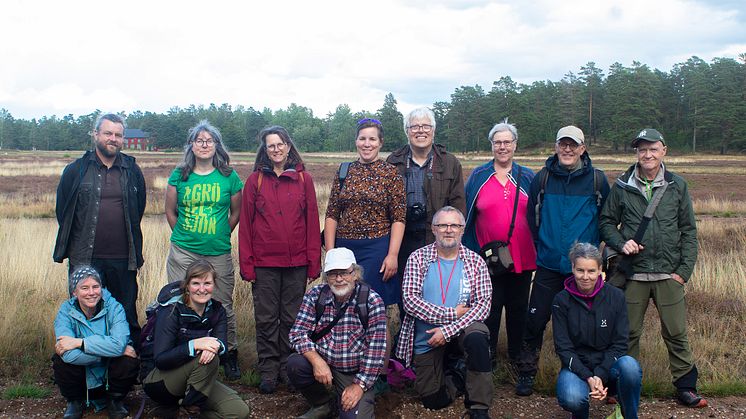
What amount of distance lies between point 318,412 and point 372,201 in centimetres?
169

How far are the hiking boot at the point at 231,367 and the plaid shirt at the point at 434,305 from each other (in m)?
1.52

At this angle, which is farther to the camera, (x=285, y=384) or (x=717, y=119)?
(x=717, y=119)

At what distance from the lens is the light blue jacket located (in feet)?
13.9

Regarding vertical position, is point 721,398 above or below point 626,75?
below

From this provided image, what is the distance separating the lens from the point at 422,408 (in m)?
4.64

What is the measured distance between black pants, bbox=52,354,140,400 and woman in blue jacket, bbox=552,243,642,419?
10.3 feet

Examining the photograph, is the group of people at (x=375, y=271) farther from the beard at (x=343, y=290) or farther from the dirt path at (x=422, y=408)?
the dirt path at (x=422, y=408)

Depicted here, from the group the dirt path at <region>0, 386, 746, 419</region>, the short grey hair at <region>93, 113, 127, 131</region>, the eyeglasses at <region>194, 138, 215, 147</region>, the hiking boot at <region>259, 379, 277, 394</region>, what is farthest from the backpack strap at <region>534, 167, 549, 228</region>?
the short grey hair at <region>93, 113, 127, 131</region>

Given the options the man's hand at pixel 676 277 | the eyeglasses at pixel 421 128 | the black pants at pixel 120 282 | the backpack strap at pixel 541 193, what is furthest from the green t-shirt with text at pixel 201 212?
the man's hand at pixel 676 277

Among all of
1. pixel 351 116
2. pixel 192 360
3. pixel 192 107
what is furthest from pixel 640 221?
pixel 192 107

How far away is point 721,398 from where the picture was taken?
15.8 feet

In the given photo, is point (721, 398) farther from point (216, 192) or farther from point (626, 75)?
point (626, 75)

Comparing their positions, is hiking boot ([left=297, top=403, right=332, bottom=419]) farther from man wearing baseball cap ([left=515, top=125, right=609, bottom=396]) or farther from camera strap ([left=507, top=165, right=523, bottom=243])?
camera strap ([left=507, top=165, right=523, bottom=243])

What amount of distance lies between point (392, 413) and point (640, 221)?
7.94 feet
